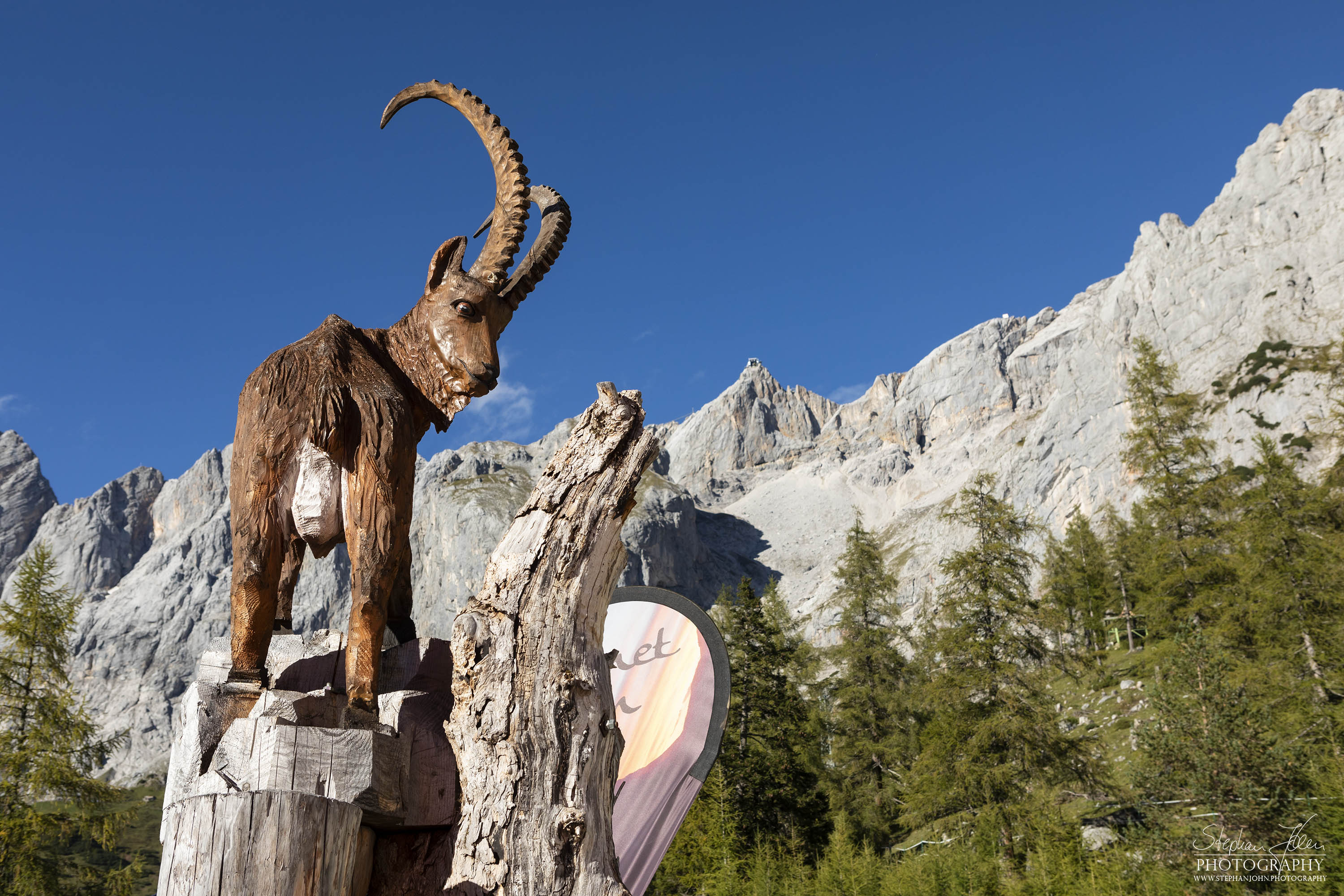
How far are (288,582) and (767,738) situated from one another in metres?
22.7

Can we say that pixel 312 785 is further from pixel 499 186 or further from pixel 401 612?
pixel 499 186

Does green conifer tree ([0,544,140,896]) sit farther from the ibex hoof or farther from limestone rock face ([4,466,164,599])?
limestone rock face ([4,466,164,599])

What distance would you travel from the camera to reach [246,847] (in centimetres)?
325

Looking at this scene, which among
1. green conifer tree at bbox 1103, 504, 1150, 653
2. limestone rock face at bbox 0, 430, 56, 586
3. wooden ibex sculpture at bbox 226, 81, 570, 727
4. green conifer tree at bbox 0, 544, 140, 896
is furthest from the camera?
limestone rock face at bbox 0, 430, 56, 586

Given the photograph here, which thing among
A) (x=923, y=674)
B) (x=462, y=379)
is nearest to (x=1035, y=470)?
(x=923, y=674)

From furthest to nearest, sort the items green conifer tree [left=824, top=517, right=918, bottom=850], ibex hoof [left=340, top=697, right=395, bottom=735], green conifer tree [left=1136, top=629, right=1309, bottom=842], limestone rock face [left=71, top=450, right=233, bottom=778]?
limestone rock face [left=71, top=450, right=233, bottom=778] < green conifer tree [left=824, top=517, right=918, bottom=850] < green conifer tree [left=1136, top=629, right=1309, bottom=842] < ibex hoof [left=340, top=697, right=395, bottom=735]

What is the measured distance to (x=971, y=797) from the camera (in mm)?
21062

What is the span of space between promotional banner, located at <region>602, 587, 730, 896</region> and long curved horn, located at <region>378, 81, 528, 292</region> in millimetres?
3145

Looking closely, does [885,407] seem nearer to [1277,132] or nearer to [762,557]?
[762,557]

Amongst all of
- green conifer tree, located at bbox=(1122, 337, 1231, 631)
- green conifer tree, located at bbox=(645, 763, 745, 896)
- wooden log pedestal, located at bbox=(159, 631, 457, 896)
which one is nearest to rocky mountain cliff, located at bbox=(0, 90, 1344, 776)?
green conifer tree, located at bbox=(1122, 337, 1231, 631)

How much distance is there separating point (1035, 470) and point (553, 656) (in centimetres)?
10362

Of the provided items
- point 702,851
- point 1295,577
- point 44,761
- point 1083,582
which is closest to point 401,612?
point 702,851

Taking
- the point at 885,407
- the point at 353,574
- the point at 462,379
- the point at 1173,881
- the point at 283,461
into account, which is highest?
the point at 885,407

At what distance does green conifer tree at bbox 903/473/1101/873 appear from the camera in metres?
20.9
